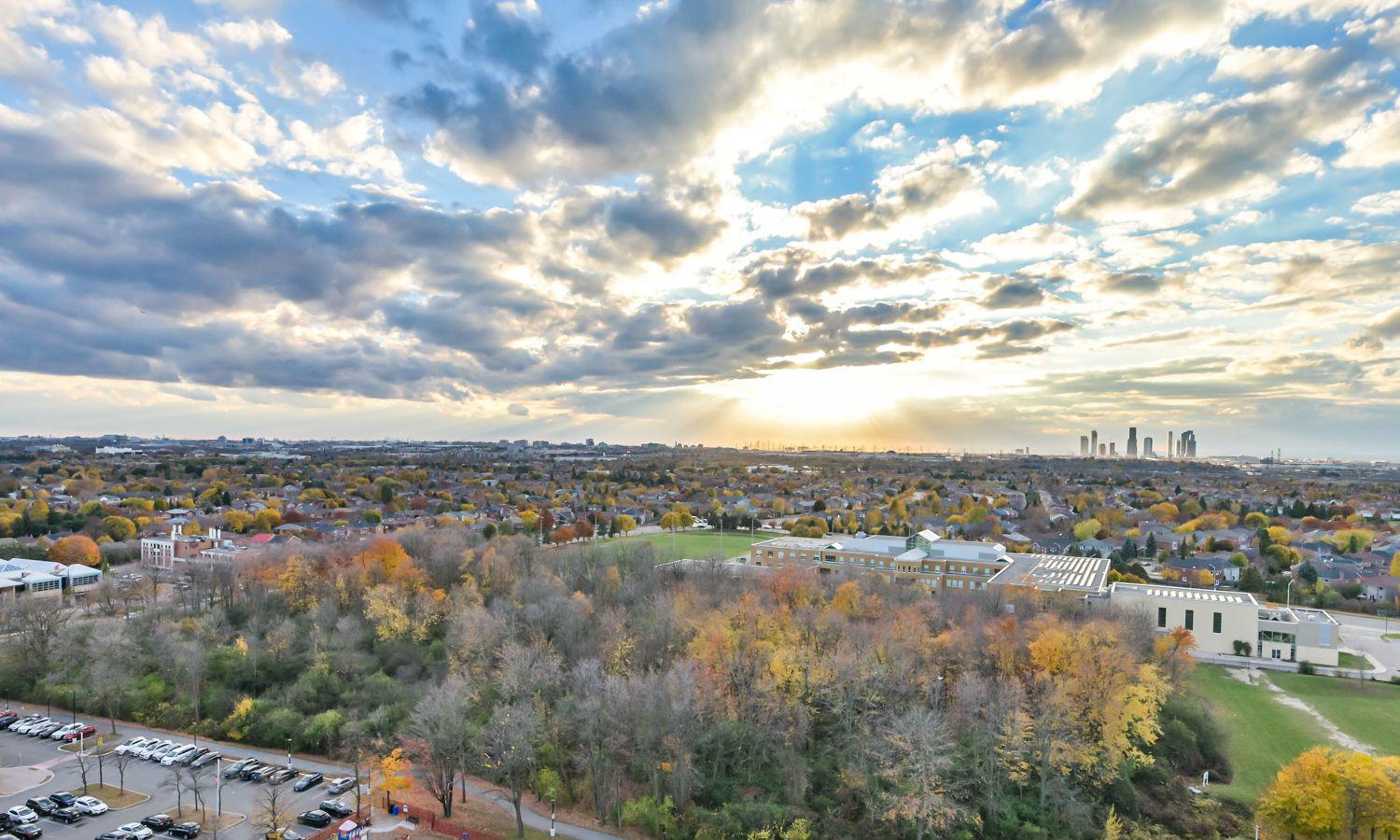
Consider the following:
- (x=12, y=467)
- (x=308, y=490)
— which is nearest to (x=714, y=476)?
(x=308, y=490)

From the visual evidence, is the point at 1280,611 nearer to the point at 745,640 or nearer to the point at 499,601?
the point at 745,640

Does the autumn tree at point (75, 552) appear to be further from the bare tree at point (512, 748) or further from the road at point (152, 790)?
the bare tree at point (512, 748)

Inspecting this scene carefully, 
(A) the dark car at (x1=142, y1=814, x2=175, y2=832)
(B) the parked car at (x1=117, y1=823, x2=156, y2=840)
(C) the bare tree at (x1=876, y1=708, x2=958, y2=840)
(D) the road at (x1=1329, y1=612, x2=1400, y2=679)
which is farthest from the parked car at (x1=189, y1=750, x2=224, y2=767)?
(D) the road at (x1=1329, y1=612, x2=1400, y2=679)

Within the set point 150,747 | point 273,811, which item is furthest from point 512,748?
point 150,747

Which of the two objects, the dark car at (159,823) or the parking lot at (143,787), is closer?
the dark car at (159,823)

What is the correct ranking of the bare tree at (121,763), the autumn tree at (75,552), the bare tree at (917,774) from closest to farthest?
1. the bare tree at (917,774)
2. the bare tree at (121,763)
3. the autumn tree at (75,552)

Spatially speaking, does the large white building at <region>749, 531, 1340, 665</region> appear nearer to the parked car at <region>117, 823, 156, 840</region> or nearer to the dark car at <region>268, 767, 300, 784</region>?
the dark car at <region>268, 767, 300, 784</region>

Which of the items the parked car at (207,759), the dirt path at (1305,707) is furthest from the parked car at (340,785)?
the dirt path at (1305,707)

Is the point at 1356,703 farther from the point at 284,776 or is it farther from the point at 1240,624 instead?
the point at 284,776
